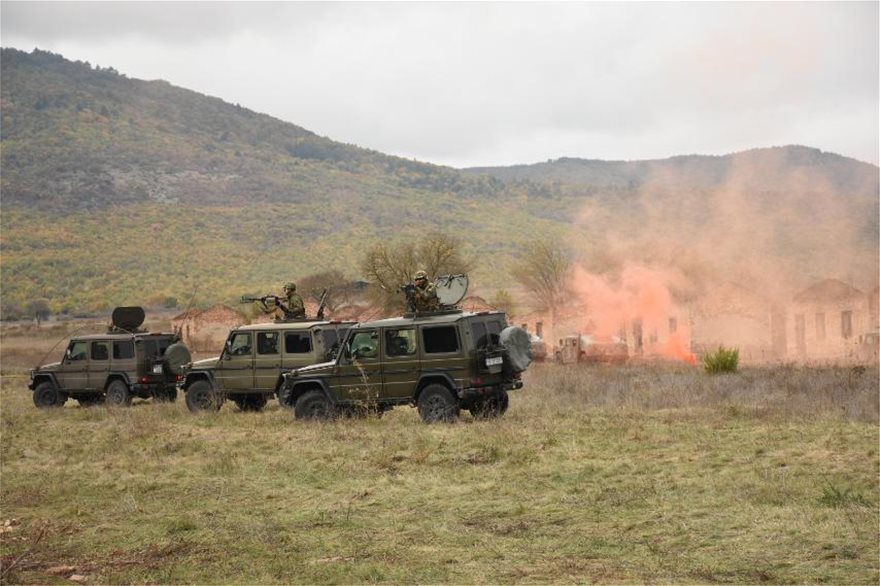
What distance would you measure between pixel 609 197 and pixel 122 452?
381 feet

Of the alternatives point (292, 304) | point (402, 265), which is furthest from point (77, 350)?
point (402, 265)

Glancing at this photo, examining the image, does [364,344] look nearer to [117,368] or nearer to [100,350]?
[117,368]

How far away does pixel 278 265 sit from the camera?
8662 cm

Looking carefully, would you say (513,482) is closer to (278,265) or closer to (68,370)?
(68,370)

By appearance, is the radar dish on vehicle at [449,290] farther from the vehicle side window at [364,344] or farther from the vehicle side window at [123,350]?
the vehicle side window at [123,350]

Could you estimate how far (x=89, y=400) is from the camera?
25906mm

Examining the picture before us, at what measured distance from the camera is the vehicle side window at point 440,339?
56.5 ft

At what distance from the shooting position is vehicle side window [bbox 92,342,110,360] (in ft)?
81.5

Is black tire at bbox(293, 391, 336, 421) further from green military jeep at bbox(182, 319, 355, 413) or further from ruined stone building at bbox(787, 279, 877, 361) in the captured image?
ruined stone building at bbox(787, 279, 877, 361)

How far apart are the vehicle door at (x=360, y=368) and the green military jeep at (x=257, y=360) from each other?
111cm

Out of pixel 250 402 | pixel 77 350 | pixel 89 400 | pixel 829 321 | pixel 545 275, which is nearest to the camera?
pixel 250 402

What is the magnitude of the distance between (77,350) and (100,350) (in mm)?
780

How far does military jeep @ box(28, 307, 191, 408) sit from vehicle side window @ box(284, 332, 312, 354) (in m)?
4.57

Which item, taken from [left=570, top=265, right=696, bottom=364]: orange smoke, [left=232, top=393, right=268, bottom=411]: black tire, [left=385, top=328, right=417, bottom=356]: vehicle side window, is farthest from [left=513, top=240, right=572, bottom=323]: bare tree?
[left=385, top=328, right=417, bottom=356]: vehicle side window
